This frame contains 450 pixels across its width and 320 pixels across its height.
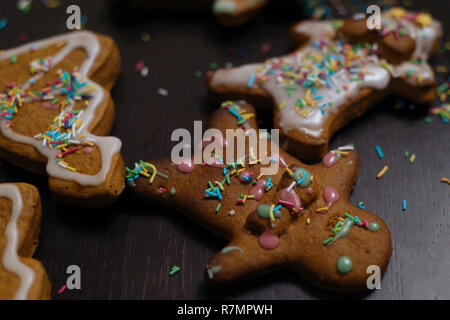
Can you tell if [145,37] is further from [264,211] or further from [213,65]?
[264,211]

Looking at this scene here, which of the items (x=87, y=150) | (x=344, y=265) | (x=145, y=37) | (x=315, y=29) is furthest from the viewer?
(x=145, y=37)

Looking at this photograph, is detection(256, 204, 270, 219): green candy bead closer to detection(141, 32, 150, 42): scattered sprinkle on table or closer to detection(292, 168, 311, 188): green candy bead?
detection(292, 168, 311, 188): green candy bead

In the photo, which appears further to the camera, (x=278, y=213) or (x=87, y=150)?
(x=87, y=150)

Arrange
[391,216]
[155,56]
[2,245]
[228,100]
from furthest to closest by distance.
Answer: [155,56] < [228,100] < [391,216] < [2,245]

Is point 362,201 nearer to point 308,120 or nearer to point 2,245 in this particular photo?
point 308,120

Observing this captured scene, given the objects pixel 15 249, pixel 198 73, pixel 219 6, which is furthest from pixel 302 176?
pixel 219 6

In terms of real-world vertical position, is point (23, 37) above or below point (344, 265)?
above

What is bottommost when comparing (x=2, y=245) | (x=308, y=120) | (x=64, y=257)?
(x=64, y=257)

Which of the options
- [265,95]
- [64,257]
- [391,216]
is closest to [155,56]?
[265,95]
